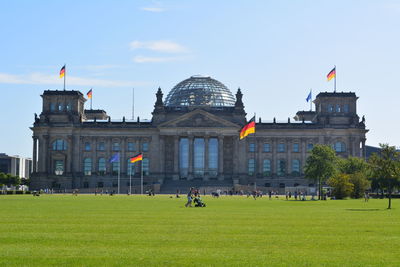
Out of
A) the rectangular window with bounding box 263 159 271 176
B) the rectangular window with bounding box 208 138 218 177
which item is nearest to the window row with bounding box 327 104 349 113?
the rectangular window with bounding box 263 159 271 176

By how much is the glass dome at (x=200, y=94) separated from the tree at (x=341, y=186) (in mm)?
65919

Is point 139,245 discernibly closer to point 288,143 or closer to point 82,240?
point 82,240

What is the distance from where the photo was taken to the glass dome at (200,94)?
153m

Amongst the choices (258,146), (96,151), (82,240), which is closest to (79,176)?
(96,151)

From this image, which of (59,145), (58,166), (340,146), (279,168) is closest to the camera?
(340,146)

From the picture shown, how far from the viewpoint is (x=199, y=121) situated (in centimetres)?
→ 14412

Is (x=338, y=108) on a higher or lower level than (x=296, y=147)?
higher

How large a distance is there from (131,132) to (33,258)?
12837cm

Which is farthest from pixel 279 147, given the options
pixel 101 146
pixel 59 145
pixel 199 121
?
pixel 59 145

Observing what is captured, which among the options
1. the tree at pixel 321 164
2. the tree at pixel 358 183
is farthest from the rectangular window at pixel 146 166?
the tree at pixel 358 183

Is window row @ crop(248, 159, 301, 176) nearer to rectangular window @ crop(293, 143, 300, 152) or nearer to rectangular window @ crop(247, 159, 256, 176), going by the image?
rectangular window @ crop(247, 159, 256, 176)

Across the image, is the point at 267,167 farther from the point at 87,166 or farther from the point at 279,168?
the point at 87,166

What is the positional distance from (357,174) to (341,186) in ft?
21.4

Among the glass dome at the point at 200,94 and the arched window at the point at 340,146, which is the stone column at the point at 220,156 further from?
the arched window at the point at 340,146
